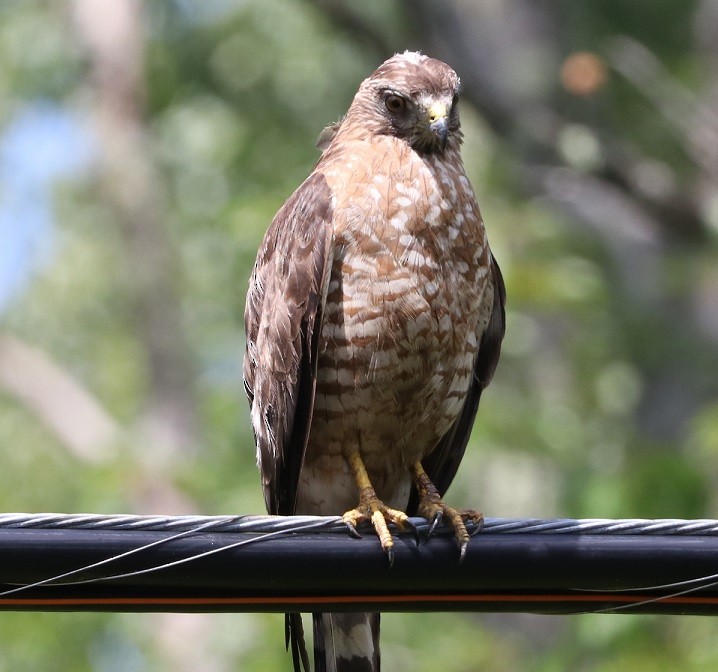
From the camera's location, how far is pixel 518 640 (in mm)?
13789

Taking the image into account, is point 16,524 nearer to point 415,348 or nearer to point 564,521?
point 564,521

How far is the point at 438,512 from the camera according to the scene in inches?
150

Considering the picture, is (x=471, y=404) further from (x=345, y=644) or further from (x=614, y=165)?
(x=614, y=165)

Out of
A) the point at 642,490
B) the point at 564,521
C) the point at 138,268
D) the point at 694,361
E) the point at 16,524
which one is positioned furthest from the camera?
the point at 138,268

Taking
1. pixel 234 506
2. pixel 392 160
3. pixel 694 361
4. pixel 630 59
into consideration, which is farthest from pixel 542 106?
pixel 392 160

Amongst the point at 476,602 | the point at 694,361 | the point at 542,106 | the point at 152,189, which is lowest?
the point at 476,602

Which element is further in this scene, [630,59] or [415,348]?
[630,59]

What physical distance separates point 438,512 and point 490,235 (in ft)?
21.5

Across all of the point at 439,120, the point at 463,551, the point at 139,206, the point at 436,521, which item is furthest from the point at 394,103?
the point at 139,206

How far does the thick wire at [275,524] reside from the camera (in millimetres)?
2670

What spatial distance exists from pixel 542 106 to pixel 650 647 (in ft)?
15.2

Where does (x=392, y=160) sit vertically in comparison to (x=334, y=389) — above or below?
above

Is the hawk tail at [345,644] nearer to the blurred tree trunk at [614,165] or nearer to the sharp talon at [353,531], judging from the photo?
the sharp talon at [353,531]

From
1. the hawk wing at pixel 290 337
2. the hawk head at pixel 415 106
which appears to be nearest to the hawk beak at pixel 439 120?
the hawk head at pixel 415 106
